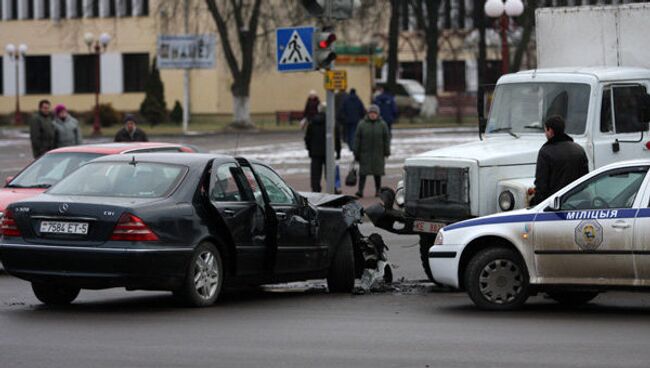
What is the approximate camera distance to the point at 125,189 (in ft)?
43.2

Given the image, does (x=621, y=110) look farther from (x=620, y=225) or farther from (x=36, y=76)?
(x=36, y=76)

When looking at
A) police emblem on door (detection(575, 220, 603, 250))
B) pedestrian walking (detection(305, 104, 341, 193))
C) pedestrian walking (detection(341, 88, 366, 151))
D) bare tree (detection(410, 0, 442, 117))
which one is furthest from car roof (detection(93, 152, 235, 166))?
bare tree (detection(410, 0, 442, 117))

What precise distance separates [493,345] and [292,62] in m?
11.6

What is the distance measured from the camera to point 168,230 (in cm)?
1272

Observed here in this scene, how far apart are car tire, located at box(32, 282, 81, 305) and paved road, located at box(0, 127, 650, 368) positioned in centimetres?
17

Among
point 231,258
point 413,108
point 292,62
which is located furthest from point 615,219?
point 413,108

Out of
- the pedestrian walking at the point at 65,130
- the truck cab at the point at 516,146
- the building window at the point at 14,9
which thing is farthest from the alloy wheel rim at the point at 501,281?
the building window at the point at 14,9

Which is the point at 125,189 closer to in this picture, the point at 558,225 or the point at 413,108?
the point at 558,225

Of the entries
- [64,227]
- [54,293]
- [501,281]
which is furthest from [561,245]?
[54,293]

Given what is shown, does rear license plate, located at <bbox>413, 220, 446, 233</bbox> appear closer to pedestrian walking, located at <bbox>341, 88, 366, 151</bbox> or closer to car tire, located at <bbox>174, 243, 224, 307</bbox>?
car tire, located at <bbox>174, 243, 224, 307</bbox>

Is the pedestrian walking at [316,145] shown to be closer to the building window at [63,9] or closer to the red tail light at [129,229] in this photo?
the red tail light at [129,229]

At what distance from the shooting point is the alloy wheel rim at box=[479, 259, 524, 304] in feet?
42.7

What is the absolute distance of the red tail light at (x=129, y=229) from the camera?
1251 centimetres

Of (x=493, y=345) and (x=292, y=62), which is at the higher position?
(x=292, y=62)
